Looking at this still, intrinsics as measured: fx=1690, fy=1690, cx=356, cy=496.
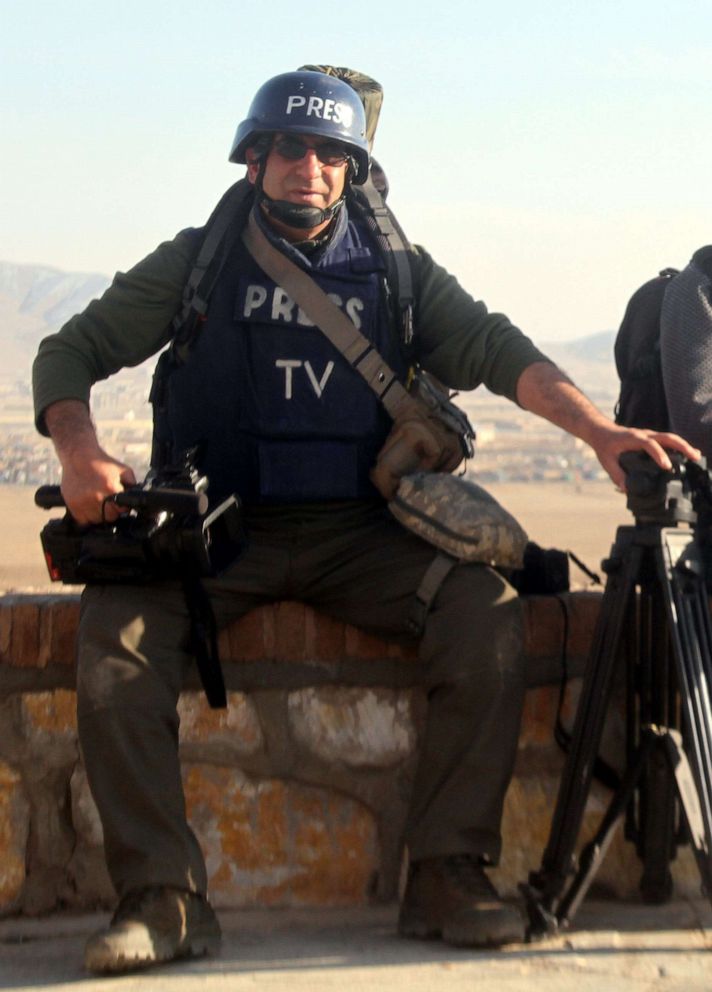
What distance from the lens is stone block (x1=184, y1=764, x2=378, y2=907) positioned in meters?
3.68

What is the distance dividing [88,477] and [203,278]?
0.62 metres

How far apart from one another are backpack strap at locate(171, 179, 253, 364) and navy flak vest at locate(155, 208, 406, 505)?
27 mm

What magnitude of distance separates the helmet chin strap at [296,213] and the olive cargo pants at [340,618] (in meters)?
0.73

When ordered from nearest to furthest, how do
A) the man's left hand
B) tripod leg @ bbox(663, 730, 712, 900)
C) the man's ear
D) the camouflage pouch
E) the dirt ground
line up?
tripod leg @ bbox(663, 730, 712, 900) < the man's left hand < the camouflage pouch < the man's ear < the dirt ground

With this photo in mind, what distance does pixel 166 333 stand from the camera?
3.88 m

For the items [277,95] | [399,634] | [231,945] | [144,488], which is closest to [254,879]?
[231,945]

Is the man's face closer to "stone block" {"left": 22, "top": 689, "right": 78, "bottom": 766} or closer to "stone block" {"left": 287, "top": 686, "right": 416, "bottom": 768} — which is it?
"stone block" {"left": 287, "top": 686, "right": 416, "bottom": 768}

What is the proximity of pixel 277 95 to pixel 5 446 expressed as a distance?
1197 inches

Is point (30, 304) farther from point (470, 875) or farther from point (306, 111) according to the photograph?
point (470, 875)

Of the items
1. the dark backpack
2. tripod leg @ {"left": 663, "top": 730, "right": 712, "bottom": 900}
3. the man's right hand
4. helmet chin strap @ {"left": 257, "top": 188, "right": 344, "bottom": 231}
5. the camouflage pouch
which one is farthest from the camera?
the dark backpack

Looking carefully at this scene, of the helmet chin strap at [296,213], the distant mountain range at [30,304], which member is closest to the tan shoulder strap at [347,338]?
the helmet chin strap at [296,213]

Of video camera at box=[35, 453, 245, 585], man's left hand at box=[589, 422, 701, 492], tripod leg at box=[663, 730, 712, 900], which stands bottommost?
tripod leg at box=[663, 730, 712, 900]

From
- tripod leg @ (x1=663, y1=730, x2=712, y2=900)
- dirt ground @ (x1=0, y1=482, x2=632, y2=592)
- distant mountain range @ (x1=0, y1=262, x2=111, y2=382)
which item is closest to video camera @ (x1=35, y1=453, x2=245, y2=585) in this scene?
tripod leg @ (x1=663, y1=730, x2=712, y2=900)

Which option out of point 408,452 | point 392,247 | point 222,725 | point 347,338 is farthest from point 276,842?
point 392,247
